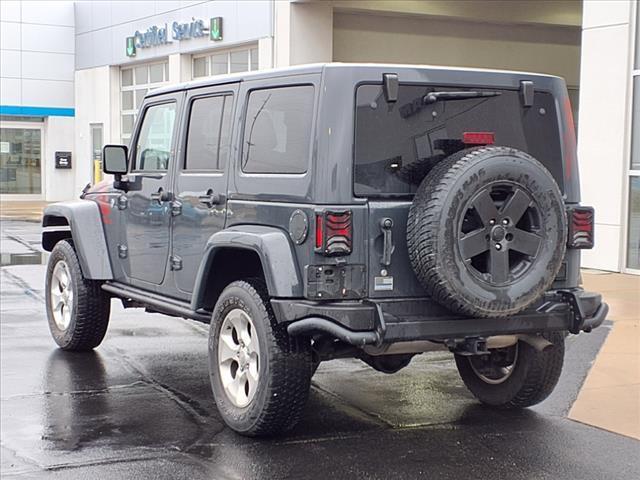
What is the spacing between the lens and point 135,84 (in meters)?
30.9

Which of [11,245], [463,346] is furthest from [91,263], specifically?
[11,245]

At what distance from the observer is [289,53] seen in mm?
21781

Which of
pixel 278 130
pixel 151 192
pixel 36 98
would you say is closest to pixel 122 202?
pixel 151 192

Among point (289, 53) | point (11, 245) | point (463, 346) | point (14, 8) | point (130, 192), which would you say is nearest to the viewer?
point (463, 346)

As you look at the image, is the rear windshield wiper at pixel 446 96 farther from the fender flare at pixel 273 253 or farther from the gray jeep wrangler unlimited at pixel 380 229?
the fender flare at pixel 273 253

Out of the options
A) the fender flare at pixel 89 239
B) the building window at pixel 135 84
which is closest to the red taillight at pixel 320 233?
the fender flare at pixel 89 239

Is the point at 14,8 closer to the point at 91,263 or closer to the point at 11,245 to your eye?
the point at 11,245

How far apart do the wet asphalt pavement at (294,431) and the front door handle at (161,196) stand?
1.28 meters

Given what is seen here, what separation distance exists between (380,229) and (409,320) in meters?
0.51

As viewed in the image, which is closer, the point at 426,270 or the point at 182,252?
the point at 426,270

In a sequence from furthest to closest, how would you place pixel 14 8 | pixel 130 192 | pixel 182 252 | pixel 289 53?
1. pixel 14 8
2. pixel 289 53
3. pixel 130 192
4. pixel 182 252

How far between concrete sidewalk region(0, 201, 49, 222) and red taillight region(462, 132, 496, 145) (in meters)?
20.6

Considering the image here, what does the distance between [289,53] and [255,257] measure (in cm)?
1657

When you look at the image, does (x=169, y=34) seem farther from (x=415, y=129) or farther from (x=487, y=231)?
(x=487, y=231)
